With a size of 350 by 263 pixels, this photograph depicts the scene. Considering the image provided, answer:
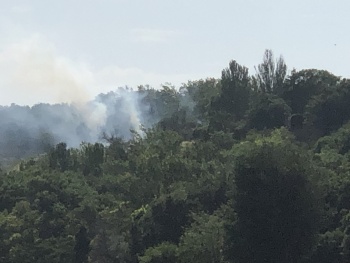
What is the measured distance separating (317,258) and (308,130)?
35195 millimetres

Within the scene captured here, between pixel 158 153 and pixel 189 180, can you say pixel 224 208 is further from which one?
→ pixel 158 153

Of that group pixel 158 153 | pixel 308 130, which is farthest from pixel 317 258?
Answer: pixel 308 130

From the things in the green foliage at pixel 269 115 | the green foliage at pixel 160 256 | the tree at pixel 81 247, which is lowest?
the green foliage at pixel 160 256

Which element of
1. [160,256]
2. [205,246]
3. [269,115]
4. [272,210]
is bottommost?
[160,256]

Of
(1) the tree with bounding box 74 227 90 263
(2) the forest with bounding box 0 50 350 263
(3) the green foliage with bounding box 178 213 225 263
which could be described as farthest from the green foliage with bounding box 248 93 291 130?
(3) the green foliage with bounding box 178 213 225 263

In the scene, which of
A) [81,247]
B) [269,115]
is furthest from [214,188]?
[269,115]

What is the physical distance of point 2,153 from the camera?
16712 cm

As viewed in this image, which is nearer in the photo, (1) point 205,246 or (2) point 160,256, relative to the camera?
(1) point 205,246

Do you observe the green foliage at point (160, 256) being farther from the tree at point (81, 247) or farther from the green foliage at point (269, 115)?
the green foliage at point (269, 115)

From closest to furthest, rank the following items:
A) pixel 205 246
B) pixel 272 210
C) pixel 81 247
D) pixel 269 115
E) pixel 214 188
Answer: pixel 272 210 < pixel 205 246 < pixel 214 188 < pixel 81 247 < pixel 269 115

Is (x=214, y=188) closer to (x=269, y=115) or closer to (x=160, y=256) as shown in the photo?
(x=160, y=256)

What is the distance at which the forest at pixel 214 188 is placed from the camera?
42094 mm

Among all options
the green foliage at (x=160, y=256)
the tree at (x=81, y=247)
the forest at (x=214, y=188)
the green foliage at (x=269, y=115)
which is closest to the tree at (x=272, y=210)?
the forest at (x=214, y=188)

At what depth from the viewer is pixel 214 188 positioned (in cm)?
5531
